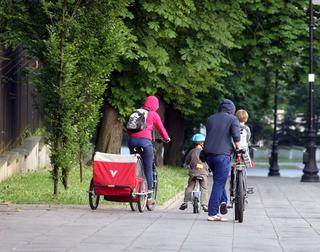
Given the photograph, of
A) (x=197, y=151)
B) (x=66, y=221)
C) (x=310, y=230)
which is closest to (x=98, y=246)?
(x=66, y=221)

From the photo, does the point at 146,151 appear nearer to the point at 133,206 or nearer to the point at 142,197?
the point at 142,197

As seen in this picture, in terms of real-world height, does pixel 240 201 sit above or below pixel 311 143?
below

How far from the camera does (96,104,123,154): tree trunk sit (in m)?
28.6

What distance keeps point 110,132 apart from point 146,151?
12.8 metres

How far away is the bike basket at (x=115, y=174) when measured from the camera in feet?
50.2

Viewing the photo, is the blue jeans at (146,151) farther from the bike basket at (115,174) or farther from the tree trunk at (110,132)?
the tree trunk at (110,132)

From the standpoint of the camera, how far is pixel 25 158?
25.5 meters

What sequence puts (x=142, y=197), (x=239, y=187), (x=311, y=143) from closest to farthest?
(x=239, y=187)
(x=142, y=197)
(x=311, y=143)

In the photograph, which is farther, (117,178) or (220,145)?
(117,178)

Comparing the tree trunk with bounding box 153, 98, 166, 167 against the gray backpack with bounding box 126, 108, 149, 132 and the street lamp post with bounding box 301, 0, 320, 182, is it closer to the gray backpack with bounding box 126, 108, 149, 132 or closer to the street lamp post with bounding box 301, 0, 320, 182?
the street lamp post with bounding box 301, 0, 320, 182

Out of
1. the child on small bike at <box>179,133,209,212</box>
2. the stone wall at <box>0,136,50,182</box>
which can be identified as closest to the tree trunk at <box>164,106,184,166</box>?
the stone wall at <box>0,136,50,182</box>

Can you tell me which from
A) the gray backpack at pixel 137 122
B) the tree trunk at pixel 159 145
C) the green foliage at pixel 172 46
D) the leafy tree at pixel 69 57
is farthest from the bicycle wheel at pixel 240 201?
the tree trunk at pixel 159 145

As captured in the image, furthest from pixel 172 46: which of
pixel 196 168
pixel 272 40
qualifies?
pixel 196 168

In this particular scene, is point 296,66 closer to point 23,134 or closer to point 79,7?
point 23,134
